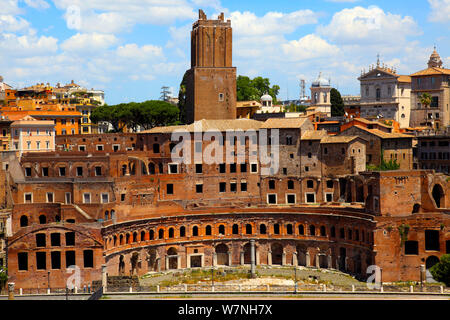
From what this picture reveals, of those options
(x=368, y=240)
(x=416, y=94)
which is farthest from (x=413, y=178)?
(x=416, y=94)

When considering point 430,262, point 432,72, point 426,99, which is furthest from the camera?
point 432,72

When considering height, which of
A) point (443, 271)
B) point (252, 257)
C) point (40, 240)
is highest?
point (40, 240)

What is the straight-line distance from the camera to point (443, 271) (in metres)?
50.8

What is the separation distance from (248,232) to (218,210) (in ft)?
12.1

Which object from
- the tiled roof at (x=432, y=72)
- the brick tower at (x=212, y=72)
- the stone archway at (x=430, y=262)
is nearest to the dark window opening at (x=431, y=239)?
the stone archway at (x=430, y=262)

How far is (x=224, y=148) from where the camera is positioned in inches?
2776

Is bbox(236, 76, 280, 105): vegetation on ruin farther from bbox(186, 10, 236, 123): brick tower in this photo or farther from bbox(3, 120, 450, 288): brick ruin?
bbox(3, 120, 450, 288): brick ruin

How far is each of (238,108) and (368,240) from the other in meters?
35.7

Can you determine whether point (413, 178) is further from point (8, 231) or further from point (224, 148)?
point (8, 231)

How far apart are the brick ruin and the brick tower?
18.7 ft

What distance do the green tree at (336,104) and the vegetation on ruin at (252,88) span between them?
1164cm

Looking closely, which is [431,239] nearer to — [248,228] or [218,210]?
[248,228]

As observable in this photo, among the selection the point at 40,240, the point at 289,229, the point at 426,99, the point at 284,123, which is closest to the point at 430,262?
the point at 289,229

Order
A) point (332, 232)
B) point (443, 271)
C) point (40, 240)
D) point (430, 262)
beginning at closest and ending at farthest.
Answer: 1. point (443, 271)
2. point (40, 240)
3. point (430, 262)
4. point (332, 232)
